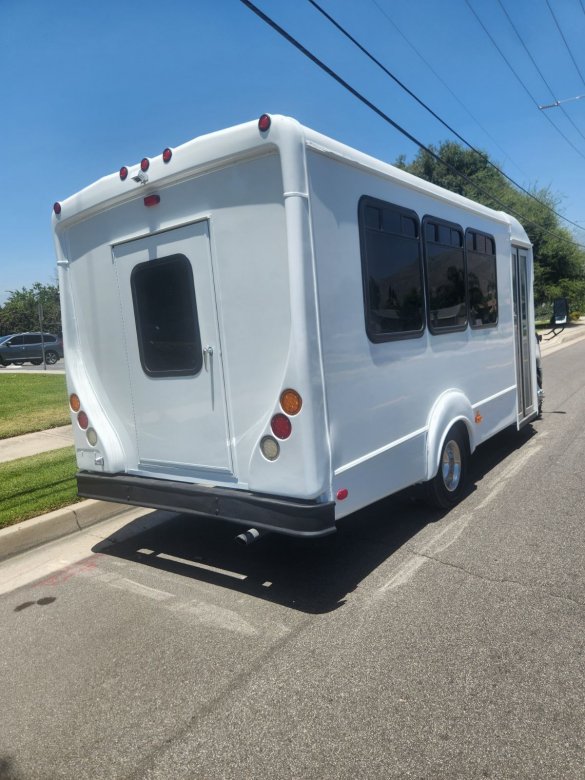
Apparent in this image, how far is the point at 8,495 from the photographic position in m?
5.86

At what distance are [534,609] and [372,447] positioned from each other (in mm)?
1419

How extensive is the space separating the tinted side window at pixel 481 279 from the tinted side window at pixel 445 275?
0.70ft

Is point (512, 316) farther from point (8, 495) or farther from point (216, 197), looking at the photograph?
point (8, 495)

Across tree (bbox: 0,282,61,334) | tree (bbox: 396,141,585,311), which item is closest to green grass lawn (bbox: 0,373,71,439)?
tree (bbox: 396,141,585,311)

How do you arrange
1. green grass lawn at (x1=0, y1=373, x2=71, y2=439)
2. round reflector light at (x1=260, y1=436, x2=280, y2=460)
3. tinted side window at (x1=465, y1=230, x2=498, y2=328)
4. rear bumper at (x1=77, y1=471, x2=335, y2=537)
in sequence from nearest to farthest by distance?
rear bumper at (x1=77, y1=471, x2=335, y2=537)
round reflector light at (x1=260, y1=436, x2=280, y2=460)
tinted side window at (x1=465, y1=230, x2=498, y2=328)
green grass lawn at (x1=0, y1=373, x2=71, y2=439)

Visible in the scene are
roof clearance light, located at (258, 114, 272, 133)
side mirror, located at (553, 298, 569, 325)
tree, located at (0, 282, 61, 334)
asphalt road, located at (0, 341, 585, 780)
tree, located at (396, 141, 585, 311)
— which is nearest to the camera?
asphalt road, located at (0, 341, 585, 780)

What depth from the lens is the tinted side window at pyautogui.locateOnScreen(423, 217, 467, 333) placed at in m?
4.95

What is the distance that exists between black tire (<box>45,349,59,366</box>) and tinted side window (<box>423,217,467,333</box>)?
2765 centimetres

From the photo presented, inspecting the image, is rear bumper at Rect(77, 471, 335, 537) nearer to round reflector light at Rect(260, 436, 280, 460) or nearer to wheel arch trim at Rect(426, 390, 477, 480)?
round reflector light at Rect(260, 436, 280, 460)

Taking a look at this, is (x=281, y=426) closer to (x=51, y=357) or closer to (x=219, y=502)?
(x=219, y=502)

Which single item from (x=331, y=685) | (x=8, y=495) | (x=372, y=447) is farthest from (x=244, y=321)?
(x=8, y=495)

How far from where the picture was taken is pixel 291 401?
354 cm

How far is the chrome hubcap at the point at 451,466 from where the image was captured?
5.28 meters

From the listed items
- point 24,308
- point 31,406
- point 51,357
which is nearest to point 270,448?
point 31,406
